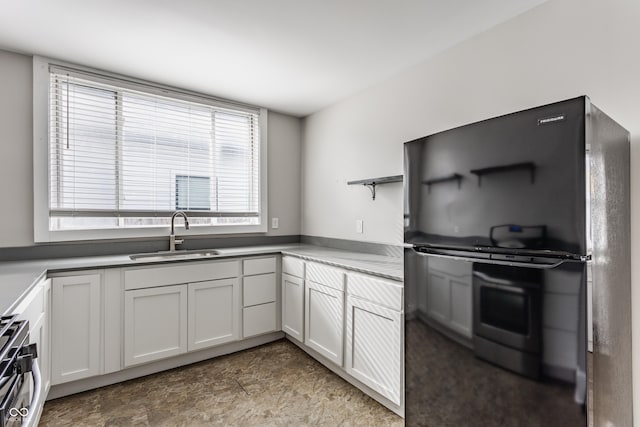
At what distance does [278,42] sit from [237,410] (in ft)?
7.81

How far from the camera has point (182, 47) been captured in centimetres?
216

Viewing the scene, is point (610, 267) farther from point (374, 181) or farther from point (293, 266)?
point (293, 266)

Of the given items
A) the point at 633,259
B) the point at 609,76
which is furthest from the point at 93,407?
the point at 609,76

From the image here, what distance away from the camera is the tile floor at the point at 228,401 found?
1942 millimetres

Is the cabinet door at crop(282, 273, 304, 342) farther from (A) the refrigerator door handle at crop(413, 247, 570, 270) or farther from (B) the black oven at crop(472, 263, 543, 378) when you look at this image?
(B) the black oven at crop(472, 263, 543, 378)

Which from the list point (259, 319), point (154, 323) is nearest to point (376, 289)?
point (259, 319)

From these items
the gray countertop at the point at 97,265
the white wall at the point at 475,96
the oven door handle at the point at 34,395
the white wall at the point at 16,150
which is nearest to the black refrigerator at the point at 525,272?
the white wall at the point at 475,96

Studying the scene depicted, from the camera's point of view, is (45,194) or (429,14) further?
(45,194)

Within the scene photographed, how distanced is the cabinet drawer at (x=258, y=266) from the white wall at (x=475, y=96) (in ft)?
2.20

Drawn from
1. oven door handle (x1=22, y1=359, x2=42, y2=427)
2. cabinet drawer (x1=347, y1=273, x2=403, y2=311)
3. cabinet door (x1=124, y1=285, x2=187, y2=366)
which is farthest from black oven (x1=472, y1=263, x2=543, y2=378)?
cabinet door (x1=124, y1=285, x2=187, y2=366)

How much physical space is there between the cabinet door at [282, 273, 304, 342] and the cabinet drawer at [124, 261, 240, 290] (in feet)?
1.57

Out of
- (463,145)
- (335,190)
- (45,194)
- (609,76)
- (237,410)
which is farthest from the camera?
(335,190)

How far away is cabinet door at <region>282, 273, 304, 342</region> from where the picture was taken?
2.76 metres

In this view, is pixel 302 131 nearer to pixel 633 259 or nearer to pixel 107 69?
pixel 107 69
